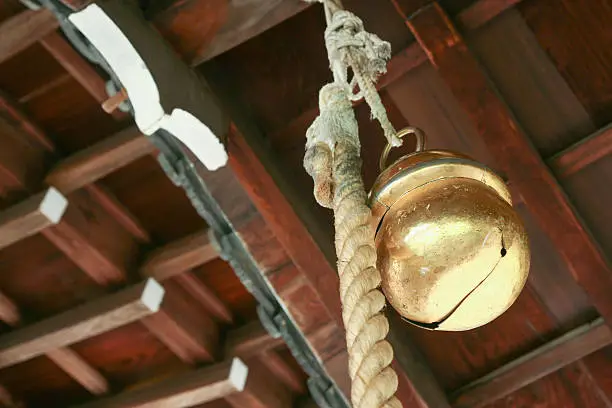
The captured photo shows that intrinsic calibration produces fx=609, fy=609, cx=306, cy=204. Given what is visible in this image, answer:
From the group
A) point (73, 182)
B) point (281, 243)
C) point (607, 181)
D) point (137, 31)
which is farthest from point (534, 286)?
point (73, 182)

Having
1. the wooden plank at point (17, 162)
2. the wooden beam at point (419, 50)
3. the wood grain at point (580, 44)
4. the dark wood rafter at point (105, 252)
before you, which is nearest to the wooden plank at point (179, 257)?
the dark wood rafter at point (105, 252)

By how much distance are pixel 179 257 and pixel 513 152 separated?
121cm

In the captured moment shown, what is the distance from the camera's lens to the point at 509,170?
5.44ft

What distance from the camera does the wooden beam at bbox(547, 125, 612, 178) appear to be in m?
1.63

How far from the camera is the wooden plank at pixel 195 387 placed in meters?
2.35

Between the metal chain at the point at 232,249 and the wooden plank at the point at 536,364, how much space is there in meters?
0.42

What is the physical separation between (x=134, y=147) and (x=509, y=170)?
3.82 ft

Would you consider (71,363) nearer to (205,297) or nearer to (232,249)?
(205,297)

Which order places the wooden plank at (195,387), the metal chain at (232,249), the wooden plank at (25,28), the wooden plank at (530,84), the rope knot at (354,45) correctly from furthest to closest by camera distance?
the wooden plank at (195,387)
the wooden plank at (25,28)
the wooden plank at (530,84)
the metal chain at (232,249)
the rope knot at (354,45)

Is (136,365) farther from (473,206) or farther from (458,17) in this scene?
(473,206)

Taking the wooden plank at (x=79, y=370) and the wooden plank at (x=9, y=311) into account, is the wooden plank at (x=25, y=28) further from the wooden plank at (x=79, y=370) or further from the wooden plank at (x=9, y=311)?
the wooden plank at (x=79, y=370)

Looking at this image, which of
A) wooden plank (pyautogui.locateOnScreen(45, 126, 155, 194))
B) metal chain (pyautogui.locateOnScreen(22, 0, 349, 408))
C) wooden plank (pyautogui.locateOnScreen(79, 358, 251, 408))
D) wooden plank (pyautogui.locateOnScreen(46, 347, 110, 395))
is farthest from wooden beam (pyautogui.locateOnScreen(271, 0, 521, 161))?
wooden plank (pyautogui.locateOnScreen(46, 347, 110, 395))

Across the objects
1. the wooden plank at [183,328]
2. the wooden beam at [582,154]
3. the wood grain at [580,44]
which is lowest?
the wooden beam at [582,154]

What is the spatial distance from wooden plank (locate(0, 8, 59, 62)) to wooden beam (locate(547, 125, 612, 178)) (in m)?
1.51
